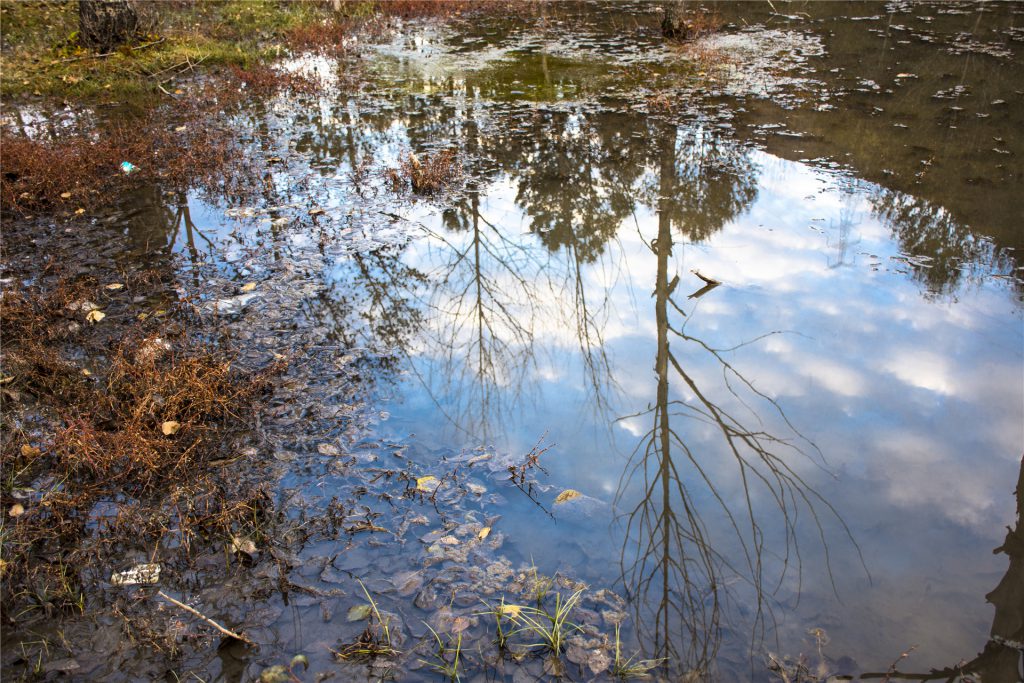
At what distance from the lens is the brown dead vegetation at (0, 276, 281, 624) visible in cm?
334

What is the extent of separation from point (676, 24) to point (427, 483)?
42.6 ft

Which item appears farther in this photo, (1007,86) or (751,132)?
(1007,86)

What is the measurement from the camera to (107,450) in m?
3.82

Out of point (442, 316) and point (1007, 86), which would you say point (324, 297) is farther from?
point (1007, 86)

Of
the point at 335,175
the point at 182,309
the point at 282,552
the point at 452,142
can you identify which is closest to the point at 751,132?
the point at 452,142

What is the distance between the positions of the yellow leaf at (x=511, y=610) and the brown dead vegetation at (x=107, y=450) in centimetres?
Answer: 139

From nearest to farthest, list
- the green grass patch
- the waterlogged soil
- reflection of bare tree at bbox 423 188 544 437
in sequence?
the waterlogged soil, reflection of bare tree at bbox 423 188 544 437, the green grass patch

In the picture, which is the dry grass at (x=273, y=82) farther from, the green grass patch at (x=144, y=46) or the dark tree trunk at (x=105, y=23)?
the dark tree trunk at (x=105, y=23)

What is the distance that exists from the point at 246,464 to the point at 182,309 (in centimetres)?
216

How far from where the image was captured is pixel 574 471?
155 inches

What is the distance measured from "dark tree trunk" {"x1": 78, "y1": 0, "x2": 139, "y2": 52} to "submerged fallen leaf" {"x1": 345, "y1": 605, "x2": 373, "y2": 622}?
44.6ft

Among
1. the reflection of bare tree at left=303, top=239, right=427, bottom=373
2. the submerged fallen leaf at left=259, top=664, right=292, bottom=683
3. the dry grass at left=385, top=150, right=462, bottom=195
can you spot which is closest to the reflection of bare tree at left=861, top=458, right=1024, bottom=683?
the submerged fallen leaf at left=259, top=664, right=292, bottom=683

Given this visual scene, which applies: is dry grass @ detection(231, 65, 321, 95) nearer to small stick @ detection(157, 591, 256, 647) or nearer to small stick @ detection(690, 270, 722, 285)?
small stick @ detection(690, 270, 722, 285)

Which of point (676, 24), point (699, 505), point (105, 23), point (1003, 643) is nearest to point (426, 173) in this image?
point (699, 505)
